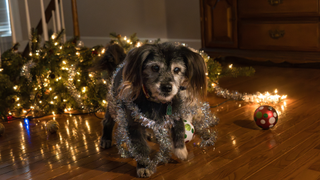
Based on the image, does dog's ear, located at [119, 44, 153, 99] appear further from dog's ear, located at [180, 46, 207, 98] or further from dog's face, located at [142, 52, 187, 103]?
dog's ear, located at [180, 46, 207, 98]

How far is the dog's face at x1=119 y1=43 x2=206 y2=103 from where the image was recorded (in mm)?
1463

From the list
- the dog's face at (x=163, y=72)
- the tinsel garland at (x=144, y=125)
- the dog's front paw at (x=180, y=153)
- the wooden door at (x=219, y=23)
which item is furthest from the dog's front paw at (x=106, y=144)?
the wooden door at (x=219, y=23)

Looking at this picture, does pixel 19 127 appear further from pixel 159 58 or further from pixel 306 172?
pixel 306 172

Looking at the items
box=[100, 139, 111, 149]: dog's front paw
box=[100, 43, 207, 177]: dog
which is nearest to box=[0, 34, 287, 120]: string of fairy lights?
box=[100, 139, 111, 149]: dog's front paw

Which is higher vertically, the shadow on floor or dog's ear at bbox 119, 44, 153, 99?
dog's ear at bbox 119, 44, 153, 99

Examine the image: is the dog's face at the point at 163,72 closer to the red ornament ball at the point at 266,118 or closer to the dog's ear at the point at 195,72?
the dog's ear at the point at 195,72

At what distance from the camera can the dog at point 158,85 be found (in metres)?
1.47

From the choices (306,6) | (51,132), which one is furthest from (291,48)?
(51,132)

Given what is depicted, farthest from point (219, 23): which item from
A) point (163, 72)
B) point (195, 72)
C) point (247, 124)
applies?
point (163, 72)

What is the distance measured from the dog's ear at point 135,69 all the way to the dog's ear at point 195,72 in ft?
0.58

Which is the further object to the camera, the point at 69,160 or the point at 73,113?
the point at 73,113

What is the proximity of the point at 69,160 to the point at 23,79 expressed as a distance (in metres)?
1.19

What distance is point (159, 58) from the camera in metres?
1.46

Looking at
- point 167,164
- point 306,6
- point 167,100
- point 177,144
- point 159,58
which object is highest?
point 306,6
